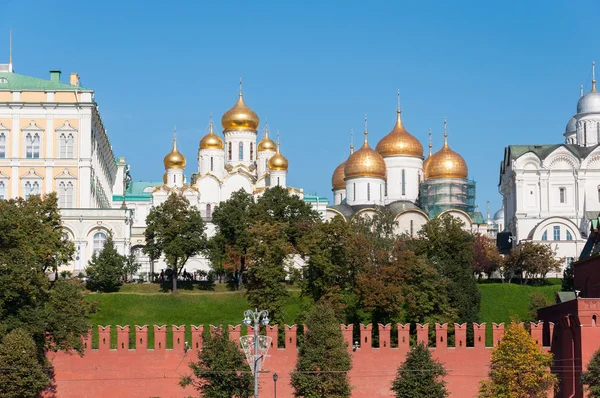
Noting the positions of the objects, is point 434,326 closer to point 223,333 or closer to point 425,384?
point 425,384

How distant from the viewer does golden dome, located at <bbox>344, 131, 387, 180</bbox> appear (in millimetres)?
102062

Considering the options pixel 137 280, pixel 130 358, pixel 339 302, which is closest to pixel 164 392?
pixel 130 358

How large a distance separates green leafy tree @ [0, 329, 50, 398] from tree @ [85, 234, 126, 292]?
19449 mm

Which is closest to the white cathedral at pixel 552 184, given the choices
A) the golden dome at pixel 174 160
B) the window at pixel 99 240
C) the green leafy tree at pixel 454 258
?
the green leafy tree at pixel 454 258

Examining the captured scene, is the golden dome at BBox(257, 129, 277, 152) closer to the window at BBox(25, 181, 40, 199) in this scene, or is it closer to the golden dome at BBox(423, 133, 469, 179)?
the golden dome at BBox(423, 133, 469, 179)

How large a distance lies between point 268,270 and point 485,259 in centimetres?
1911

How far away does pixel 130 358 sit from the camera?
5766cm

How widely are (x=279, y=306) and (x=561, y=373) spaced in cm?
1388

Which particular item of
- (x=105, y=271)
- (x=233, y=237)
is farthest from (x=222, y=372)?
(x=233, y=237)

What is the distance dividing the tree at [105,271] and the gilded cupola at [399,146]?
34286mm

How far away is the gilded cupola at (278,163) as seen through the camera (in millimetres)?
102375

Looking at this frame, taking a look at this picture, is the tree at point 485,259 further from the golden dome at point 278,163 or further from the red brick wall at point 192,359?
the golden dome at point 278,163

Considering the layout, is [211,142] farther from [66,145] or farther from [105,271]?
[105,271]

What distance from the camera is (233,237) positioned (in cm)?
7806
